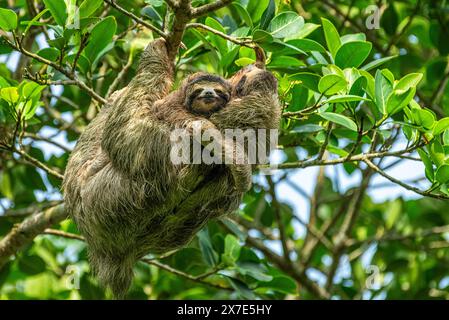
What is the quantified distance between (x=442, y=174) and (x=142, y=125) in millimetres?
2667

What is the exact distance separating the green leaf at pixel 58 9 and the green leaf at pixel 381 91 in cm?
290

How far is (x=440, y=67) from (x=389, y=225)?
288cm

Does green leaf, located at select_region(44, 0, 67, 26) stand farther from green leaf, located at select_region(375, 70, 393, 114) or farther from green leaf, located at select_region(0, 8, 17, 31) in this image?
green leaf, located at select_region(375, 70, 393, 114)

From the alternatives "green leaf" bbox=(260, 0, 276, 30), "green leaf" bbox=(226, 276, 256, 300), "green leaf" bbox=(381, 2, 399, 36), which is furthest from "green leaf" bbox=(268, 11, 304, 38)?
"green leaf" bbox=(381, 2, 399, 36)

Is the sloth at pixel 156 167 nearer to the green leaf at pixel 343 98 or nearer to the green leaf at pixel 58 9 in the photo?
the green leaf at pixel 343 98

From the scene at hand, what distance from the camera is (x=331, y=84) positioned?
254 inches

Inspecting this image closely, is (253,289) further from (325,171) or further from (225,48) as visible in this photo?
(325,171)

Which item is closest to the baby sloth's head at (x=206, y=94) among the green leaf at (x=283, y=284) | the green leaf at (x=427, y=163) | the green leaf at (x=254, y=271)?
the green leaf at (x=427, y=163)

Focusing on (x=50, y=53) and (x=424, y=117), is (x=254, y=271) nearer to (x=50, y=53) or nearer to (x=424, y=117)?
(x=424, y=117)

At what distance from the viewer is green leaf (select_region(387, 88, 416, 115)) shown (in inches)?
245

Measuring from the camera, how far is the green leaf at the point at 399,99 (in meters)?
6.21
